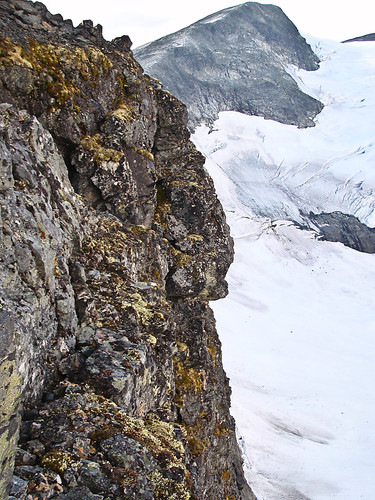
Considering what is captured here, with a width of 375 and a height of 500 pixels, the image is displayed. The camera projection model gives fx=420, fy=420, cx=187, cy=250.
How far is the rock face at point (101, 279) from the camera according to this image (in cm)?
584

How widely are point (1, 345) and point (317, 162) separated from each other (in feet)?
275

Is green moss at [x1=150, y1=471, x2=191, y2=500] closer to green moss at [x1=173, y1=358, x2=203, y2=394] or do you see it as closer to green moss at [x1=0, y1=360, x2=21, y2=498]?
green moss at [x1=0, y1=360, x2=21, y2=498]

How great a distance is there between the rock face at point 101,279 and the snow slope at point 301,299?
1899cm

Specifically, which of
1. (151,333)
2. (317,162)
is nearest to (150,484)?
(151,333)

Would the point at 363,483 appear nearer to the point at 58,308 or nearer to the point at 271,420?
the point at 271,420

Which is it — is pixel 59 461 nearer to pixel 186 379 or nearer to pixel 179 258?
pixel 186 379

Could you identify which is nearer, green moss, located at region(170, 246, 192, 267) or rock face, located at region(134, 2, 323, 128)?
green moss, located at region(170, 246, 192, 267)

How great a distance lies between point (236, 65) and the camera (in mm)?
107312

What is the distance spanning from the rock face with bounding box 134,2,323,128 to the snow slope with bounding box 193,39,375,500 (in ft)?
19.8

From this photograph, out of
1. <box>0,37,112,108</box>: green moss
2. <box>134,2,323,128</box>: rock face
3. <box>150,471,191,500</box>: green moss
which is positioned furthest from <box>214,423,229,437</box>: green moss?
<box>134,2,323,128</box>: rock face

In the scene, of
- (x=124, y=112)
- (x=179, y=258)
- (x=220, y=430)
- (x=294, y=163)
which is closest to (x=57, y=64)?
(x=124, y=112)

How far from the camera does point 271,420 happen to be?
124ft

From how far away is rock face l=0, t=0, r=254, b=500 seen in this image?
5836 mm

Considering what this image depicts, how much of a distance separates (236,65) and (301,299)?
231ft
